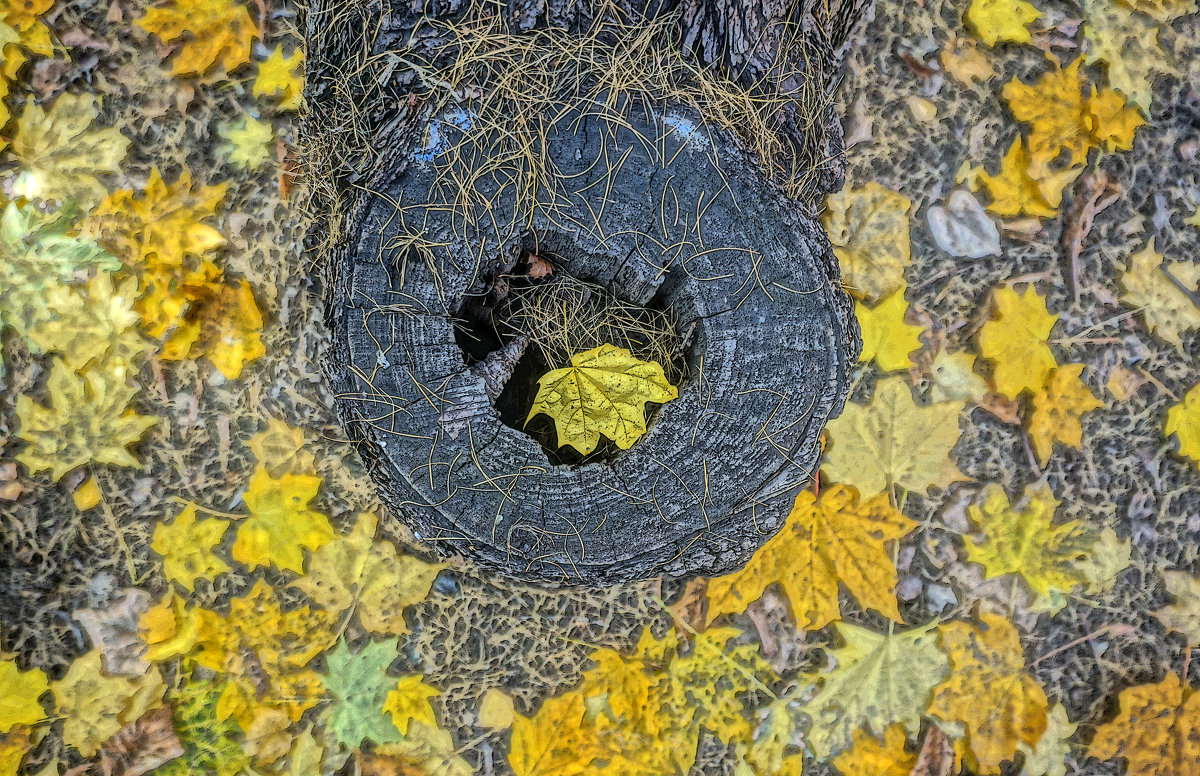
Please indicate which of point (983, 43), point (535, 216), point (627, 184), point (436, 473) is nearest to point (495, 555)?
point (436, 473)

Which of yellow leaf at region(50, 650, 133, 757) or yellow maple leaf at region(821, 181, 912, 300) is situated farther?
yellow maple leaf at region(821, 181, 912, 300)

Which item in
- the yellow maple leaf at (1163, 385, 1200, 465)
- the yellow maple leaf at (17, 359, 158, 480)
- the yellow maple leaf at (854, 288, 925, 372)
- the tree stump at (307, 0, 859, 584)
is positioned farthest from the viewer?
the yellow maple leaf at (1163, 385, 1200, 465)

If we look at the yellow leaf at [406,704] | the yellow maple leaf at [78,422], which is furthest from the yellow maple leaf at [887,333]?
the yellow maple leaf at [78,422]

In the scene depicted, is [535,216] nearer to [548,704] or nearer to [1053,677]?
[548,704]

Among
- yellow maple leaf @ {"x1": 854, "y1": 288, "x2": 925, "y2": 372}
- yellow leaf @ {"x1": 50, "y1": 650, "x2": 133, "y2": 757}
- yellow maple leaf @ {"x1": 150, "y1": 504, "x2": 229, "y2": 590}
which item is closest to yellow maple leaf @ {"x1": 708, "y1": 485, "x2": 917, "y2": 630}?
yellow maple leaf @ {"x1": 854, "y1": 288, "x2": 925, "y2": 372}

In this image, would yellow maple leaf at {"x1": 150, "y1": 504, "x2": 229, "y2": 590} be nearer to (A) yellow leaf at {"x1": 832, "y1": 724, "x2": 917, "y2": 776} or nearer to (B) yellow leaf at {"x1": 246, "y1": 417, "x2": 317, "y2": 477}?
(B) yellow leaf at {"x1": 246, "y1": 417, "x2": 317, "y2": 477}

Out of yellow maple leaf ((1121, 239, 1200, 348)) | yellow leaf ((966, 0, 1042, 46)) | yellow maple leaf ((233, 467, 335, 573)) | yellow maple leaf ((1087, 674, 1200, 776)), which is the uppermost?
yellow leaf ((966, 0, 1042, 46))
